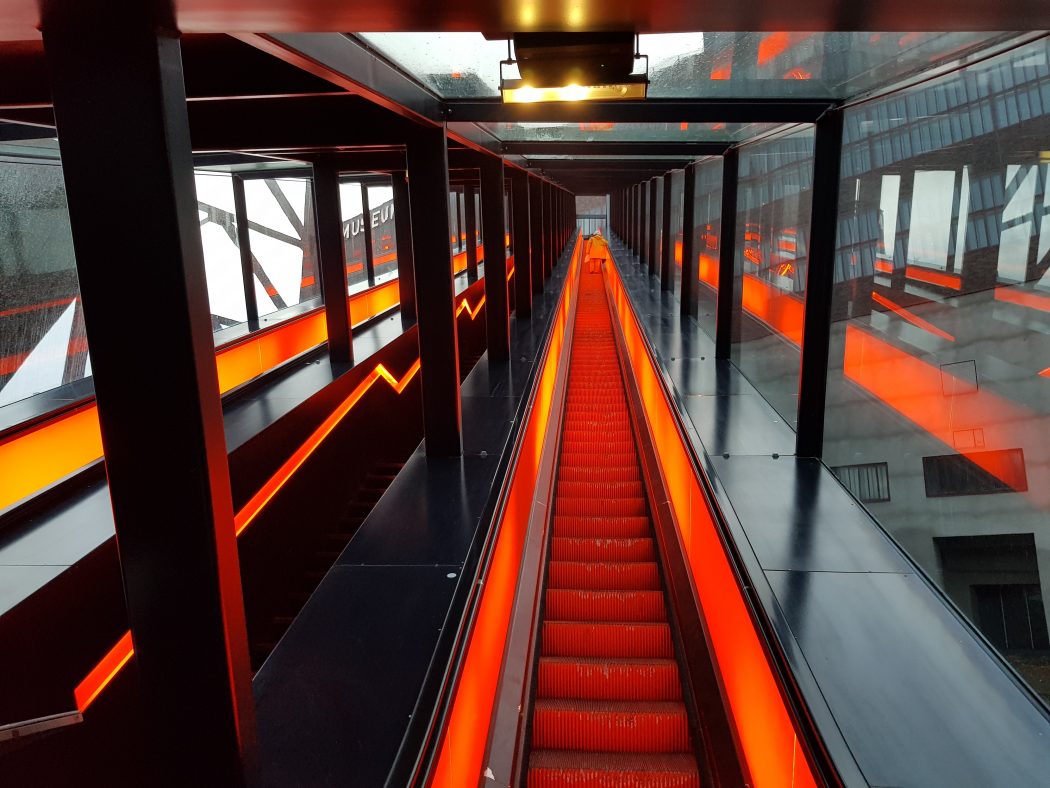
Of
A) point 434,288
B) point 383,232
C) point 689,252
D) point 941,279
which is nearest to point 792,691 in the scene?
point 434,288

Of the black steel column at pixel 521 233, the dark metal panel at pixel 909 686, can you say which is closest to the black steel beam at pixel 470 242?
the black steel column at pixel 521 233

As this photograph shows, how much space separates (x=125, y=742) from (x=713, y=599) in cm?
332

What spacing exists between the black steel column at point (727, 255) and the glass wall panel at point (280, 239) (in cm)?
719

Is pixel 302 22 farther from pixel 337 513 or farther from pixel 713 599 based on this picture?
pixel 337 513

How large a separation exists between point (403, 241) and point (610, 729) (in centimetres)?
923

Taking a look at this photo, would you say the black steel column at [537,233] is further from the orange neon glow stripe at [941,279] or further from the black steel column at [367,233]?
the orange neon glow stripe at [941,279]

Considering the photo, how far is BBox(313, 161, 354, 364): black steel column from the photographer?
850 cm

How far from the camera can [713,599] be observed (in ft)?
14.6

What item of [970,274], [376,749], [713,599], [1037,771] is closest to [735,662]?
[713,599]

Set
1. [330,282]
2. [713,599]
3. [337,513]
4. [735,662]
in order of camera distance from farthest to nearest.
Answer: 1. [330,282]
2. [337,513]
3. [713,599]
4. [735,662]

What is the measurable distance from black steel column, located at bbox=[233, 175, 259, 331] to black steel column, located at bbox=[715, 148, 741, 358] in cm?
664

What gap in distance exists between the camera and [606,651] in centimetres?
518

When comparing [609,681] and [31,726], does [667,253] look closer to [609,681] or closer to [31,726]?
[609,681]

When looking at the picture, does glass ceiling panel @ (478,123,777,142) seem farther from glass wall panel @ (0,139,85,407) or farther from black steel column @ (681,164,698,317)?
glass wall panel @ (0,139,85,407)
